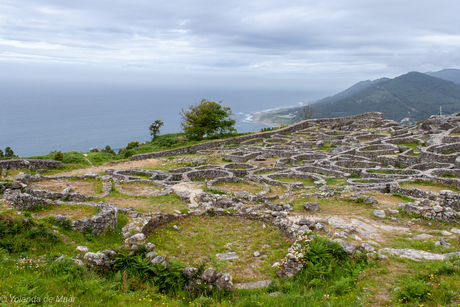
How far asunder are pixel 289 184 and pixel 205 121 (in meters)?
31.3

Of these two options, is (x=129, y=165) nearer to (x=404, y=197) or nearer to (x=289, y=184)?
(x=289, y=184)

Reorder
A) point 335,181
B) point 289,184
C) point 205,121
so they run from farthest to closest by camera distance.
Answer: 1. point 205,121
2. point 335,181
3. point 289,184

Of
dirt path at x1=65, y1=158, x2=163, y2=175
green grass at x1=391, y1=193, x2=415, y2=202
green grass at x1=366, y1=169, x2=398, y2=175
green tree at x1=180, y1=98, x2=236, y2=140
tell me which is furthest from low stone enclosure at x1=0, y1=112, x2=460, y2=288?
green tree at x1=180, y1=98, x2=236, y2=140

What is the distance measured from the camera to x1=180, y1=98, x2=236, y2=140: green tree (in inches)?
1987

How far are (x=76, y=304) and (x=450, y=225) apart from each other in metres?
14.6

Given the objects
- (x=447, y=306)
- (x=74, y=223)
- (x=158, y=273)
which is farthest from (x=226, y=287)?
(x=74, y=223)

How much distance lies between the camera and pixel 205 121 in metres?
51.4

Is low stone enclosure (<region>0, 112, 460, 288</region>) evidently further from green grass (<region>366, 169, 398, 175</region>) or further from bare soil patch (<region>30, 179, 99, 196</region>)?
bare soil patch (<region>30, 179, 99, 196</region>)

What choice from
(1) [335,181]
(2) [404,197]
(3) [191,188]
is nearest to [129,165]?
(3) [191,188]

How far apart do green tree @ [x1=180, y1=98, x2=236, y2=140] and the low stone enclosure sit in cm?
621

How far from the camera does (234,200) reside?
17797 millimetres

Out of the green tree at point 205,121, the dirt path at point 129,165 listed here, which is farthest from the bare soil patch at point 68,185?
the green tree at point 205,121

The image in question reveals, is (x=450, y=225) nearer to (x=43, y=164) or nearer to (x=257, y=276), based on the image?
(x=257, y=276)

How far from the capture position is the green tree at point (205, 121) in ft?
166
